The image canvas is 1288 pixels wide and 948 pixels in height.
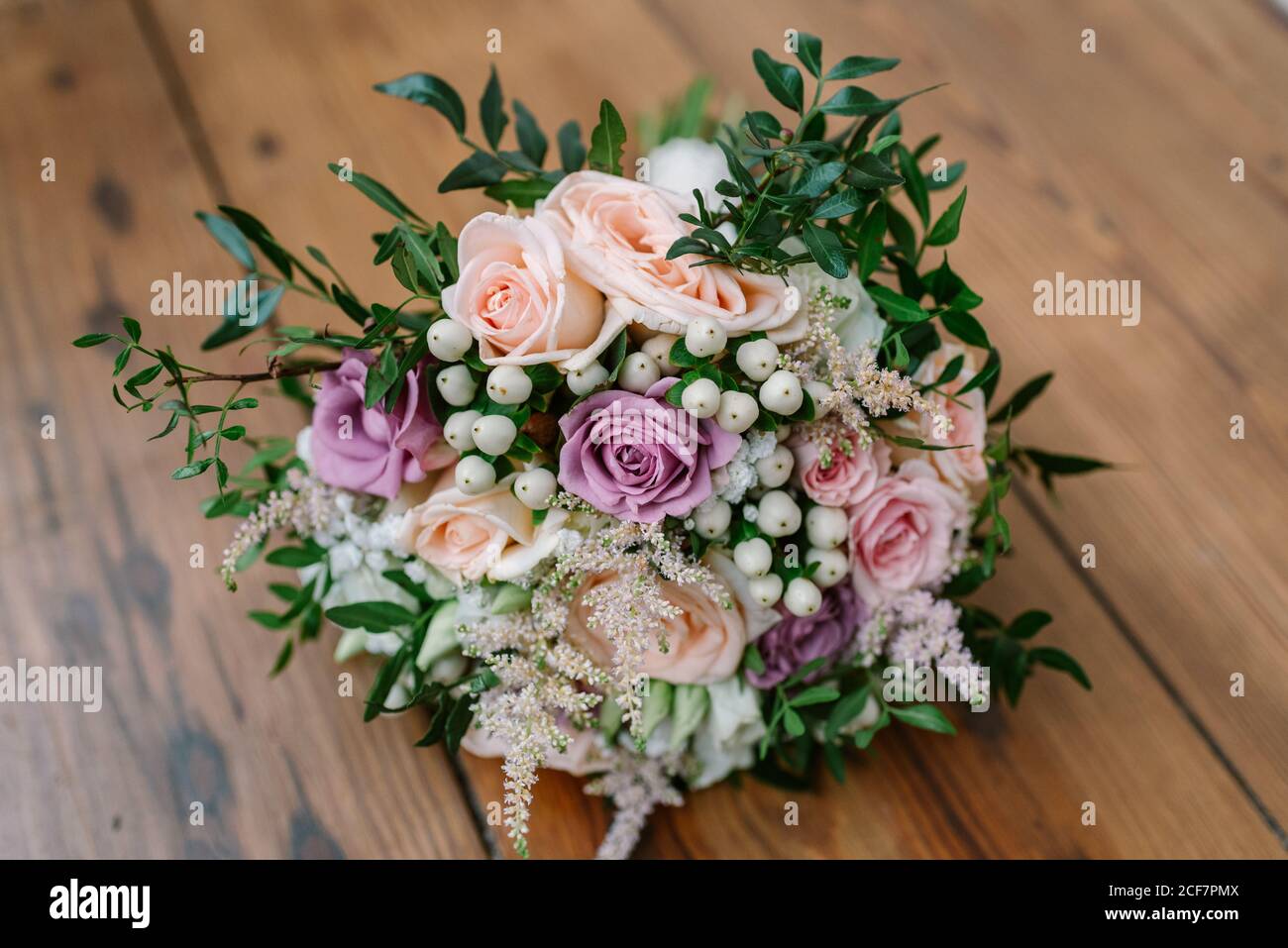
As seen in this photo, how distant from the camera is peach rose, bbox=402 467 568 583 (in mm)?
680

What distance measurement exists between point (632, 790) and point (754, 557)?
10.7 inches

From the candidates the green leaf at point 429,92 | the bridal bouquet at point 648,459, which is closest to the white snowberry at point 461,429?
the bridal bouquet at point 648,459

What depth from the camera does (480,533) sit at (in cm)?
70

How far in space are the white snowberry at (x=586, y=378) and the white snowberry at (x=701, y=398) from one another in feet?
0.20

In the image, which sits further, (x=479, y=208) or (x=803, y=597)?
(x=479, y=208)

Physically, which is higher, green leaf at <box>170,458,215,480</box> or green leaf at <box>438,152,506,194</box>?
green leaf at <box>438,152,506,194</box>

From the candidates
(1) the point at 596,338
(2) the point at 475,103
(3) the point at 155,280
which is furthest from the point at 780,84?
(3) the point at 155,280

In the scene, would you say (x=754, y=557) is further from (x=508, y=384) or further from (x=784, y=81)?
(x=784, y=81)

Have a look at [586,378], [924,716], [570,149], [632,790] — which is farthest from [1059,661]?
[570,149]

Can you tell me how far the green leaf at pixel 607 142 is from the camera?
2.22 ft

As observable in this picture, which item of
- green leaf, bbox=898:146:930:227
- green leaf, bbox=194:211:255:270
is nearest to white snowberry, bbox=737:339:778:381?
green leaf, bbox=898:146:930:227

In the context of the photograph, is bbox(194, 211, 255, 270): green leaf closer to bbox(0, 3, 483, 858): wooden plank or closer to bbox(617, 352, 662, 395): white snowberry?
bbox(0, 3, 483, 858): wooden plank

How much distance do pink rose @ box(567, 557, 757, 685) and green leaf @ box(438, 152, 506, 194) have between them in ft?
0.98
